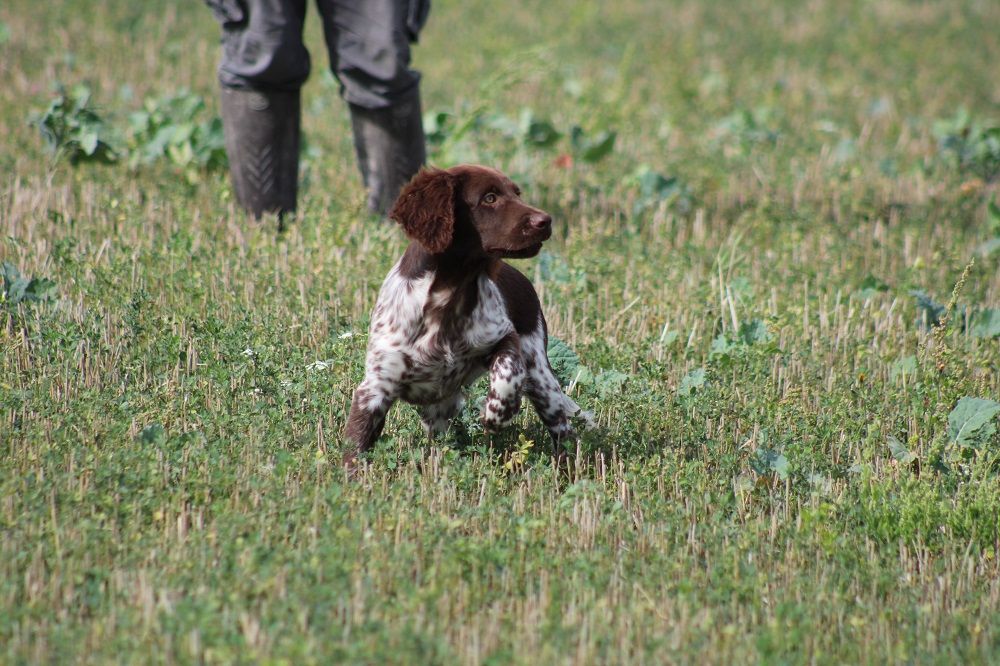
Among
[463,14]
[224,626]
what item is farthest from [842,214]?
[463,14]

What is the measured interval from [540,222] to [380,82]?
8.98 feet

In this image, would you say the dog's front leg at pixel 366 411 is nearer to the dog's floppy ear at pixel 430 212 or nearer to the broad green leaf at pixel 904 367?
the dog's floppy ear at pixel 430 212

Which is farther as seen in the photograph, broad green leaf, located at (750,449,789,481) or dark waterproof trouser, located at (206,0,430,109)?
dark waterproof trouser, located at (206,0,430,109)

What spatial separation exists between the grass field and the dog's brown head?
723 millimetres

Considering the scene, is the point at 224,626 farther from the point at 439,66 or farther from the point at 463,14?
the point at 463,14

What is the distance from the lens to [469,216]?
4.24 meters

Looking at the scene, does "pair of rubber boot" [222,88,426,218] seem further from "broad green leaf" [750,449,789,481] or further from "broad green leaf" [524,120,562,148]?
"broad green leaf" [750,449,789,481]

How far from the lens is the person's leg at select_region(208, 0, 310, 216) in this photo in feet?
20.6

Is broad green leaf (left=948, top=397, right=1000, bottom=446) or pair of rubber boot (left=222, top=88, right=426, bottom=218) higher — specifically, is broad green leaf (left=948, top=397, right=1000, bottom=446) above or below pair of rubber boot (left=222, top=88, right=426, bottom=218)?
below

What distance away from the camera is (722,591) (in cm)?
353

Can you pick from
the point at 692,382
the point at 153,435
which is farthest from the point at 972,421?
the point at 153,435

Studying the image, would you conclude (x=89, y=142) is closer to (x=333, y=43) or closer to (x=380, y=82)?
(x=333, y=43)

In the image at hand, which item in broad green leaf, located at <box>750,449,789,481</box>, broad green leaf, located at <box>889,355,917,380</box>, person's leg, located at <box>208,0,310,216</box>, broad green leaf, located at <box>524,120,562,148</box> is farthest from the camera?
broad green leaf, located at <box>524,120,562,148</box>

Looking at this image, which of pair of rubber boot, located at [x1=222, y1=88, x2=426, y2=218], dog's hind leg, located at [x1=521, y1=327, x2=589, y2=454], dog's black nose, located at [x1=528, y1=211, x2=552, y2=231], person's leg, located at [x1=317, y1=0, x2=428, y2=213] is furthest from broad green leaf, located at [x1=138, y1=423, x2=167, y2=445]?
person's leg, located at [x1=317, y1=0, x2=428, y2=213]
